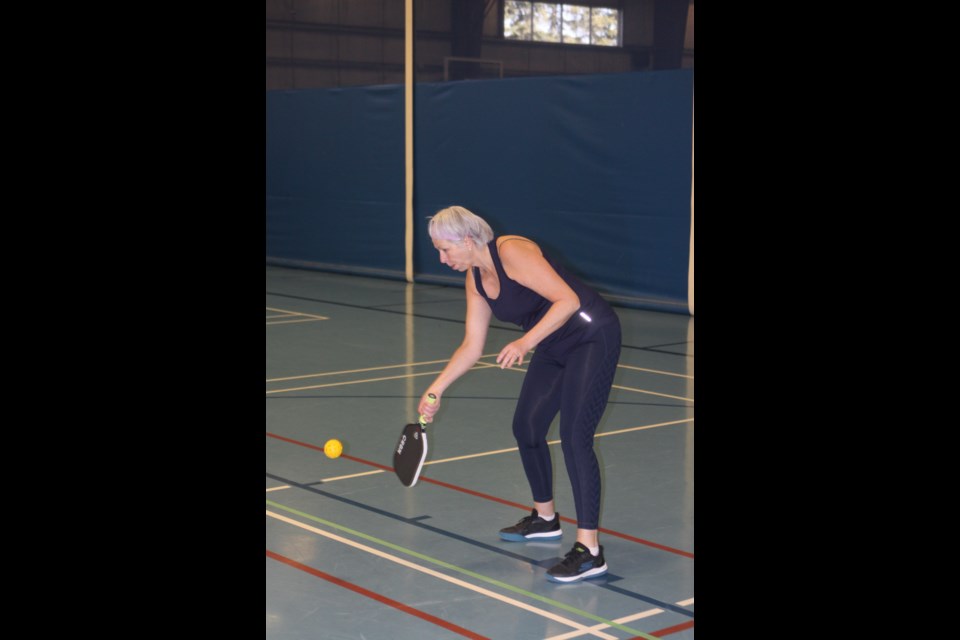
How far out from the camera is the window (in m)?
23.8

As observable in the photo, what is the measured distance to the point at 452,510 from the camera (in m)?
5.66

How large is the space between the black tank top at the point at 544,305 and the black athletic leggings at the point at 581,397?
0.05 meters

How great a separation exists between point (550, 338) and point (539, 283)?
355 mm

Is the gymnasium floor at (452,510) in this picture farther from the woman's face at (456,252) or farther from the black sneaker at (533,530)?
the woman's face at (456,252)

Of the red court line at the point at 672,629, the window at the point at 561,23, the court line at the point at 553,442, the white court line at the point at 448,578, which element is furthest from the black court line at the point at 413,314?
the window at the point at 561,23

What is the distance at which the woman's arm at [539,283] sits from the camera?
173 inches

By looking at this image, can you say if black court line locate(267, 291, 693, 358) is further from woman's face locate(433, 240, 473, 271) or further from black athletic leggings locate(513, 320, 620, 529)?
woman's face locate(433, 240, 473, 271)
